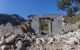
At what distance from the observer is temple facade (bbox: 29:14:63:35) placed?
2545 centimetres

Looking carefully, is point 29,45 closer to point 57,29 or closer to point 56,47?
point 56,47

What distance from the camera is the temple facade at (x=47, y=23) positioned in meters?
25.5

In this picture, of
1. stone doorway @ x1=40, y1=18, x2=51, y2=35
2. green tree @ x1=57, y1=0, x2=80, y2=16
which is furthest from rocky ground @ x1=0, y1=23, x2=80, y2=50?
stone doorway @ x1=40, y1=18, x2=51, y2=35

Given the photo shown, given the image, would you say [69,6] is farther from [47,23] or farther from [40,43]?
[47,23]

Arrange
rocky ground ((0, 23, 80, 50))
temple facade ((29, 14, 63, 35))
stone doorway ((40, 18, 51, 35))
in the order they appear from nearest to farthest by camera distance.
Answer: rocky ground ((0, 23, 80, 50)) → temple facade ((29, 14, 63, 35)) → stone doorway ((40, 18, 51, 35))

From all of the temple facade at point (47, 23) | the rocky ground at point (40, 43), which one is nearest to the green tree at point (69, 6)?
the rocky ground at point (40, 43)

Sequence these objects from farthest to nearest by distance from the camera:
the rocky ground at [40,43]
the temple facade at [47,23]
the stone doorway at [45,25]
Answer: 1. the stone doorway at [45,25]
2. the temple facade at [47,23]
3. the rocky ground at [40,43]

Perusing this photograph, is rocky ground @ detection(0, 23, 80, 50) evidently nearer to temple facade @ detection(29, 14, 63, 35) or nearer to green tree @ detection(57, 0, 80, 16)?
green tree @ detection(57, 0, 80, 16)

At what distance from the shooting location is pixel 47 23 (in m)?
26.5

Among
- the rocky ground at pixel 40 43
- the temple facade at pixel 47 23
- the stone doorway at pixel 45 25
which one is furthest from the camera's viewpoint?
the stone doorway at pixel 45 25

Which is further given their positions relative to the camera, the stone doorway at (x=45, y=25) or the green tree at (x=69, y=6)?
the stone doorway at (x=45, y=25)

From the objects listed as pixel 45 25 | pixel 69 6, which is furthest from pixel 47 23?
pixel 69 6

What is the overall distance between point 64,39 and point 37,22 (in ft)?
58.8

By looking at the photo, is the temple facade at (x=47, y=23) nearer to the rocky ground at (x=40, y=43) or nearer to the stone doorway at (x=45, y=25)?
the stone doorway at (x=45, y=25)
